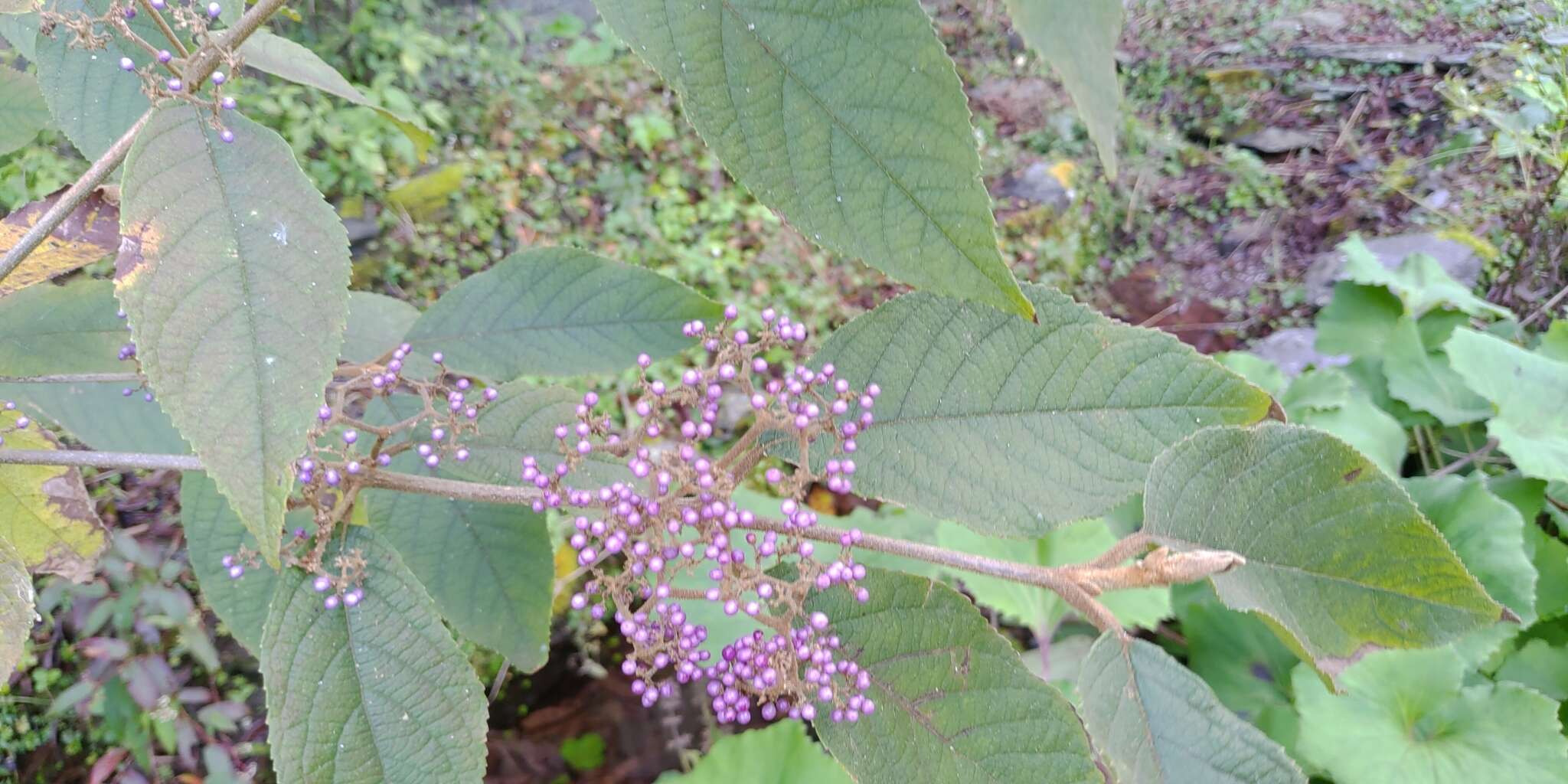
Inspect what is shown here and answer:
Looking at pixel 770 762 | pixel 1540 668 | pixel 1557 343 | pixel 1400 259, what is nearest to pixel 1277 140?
pixel 1400 259

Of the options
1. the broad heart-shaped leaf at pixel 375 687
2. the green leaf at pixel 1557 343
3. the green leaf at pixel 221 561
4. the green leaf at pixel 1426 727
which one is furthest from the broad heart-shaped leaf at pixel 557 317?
the green leaf at pixel 1557 343

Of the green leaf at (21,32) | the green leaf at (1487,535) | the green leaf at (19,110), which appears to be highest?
the green leaf at (21,32)

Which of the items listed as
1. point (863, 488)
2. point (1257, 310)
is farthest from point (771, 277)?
point (863, 488)

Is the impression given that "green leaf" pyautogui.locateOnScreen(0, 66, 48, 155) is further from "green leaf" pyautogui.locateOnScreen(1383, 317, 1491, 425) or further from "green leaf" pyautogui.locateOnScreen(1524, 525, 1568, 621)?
"green leaf" pyautogui.locateOnScreen(1383, 317, 1491, 425)

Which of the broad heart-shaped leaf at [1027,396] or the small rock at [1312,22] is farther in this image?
the small rock at [1312,22]

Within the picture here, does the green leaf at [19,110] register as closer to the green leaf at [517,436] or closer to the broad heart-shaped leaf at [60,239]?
the broad heart-shaped leaf at [60,239]

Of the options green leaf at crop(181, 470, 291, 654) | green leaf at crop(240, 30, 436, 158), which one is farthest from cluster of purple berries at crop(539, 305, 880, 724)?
green leaf at crop(240, 30, 436, 158)
